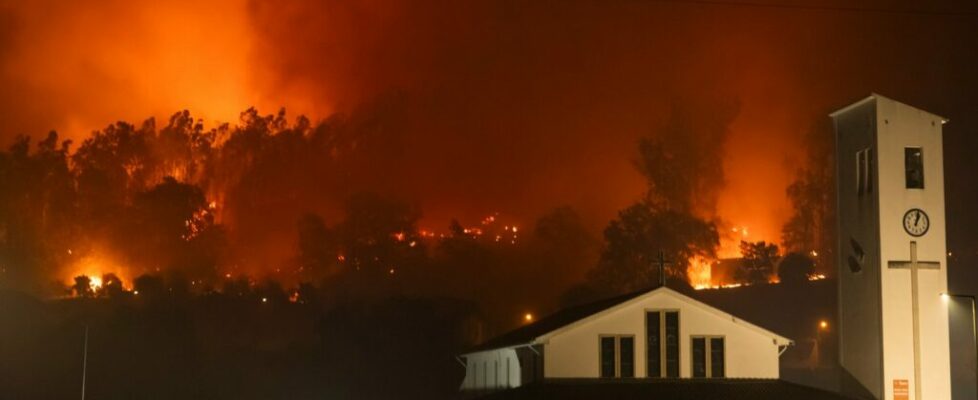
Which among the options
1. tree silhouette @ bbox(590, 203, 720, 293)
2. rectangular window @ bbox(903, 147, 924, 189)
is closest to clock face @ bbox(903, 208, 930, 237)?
rectangular window @ bbox(903, 147, 924, 189)

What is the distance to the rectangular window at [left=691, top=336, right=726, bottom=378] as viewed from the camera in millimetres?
43875

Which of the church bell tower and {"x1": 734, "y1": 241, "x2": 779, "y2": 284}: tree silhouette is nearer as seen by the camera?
the church bell tower

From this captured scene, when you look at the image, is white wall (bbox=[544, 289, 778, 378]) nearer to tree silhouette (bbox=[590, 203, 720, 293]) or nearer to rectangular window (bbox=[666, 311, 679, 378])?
rectangular window (bbox=[666, 311, 679, 378])

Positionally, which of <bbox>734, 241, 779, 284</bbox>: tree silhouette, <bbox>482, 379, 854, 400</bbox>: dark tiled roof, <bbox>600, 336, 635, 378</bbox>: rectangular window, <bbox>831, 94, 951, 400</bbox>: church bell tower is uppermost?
<bbox>734, 241, 779, 284</bbox>: tree silhouette

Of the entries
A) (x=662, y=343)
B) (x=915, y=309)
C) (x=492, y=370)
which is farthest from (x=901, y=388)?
(x=492, y=370)

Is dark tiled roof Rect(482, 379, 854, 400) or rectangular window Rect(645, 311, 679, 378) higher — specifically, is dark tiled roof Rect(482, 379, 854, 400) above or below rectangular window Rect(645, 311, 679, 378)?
below

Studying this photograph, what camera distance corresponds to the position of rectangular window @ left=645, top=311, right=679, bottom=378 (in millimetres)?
43594

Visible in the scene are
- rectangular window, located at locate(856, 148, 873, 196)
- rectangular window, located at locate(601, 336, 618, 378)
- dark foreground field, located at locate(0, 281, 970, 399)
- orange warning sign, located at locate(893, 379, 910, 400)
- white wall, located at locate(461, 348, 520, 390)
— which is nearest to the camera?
rectangular window, located at locate(601, 336, 618, 378)

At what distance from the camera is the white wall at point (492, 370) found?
48.5 metres

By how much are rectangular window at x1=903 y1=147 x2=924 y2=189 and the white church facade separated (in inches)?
328

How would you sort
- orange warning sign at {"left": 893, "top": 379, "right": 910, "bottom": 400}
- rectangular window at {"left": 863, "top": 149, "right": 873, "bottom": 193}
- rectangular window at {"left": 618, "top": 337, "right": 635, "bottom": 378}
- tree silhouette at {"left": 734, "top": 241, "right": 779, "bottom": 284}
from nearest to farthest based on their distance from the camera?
1. rectangular window at {"left": 618, "top": 337, "right": 635, "bottom": 378}
2. orange warning sign at {"left": 893, "top": 379, "right": 910, "bottom": 400}
3. rectangular window at {"left": 863, "top": 149, "right": 873, "bottom": 193}
4. tree silhouette at {"left": 734, "top": 241, "right": 779, "bottom": 284}

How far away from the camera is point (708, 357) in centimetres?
4388

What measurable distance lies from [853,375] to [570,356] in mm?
12160

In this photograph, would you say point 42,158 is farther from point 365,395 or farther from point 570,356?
point 570,356
